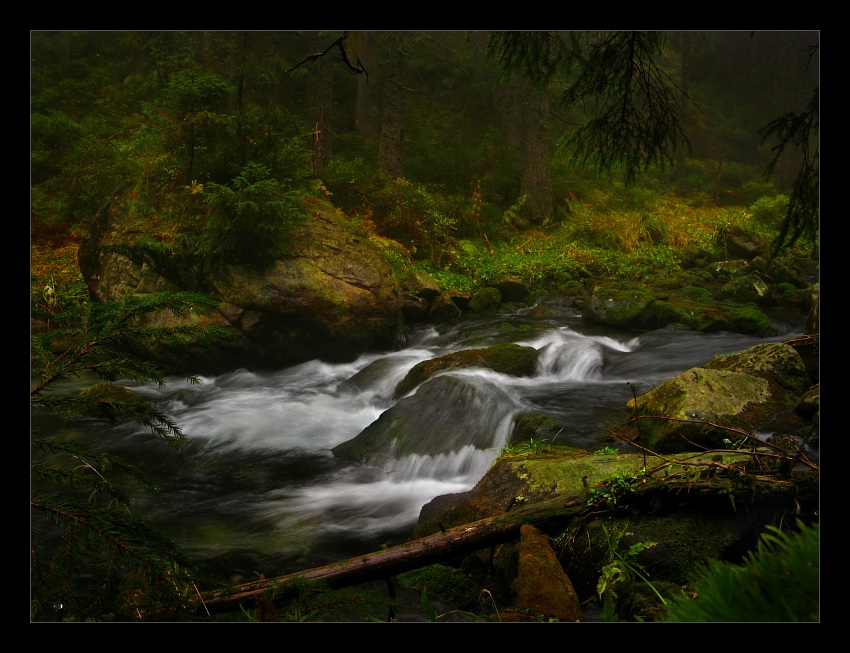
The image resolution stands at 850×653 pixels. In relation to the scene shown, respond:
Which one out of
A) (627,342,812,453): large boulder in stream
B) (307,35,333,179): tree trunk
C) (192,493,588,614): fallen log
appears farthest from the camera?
(307,35,333,179): tree trunk

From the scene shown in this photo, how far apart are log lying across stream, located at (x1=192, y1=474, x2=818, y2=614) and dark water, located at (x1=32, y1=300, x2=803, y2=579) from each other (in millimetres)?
1080

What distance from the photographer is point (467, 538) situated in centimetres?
282

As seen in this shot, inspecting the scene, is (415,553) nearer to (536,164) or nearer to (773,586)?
(773,586)

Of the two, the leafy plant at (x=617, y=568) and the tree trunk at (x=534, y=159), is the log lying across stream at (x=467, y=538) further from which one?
the tree trunk at (x=534, y=159)

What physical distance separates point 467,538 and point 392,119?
13.1 meters

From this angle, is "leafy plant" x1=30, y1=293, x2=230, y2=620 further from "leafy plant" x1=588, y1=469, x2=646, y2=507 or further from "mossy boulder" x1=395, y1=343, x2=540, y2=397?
"mossy boulder" x1=395, y1=343, x2=540, y2=397

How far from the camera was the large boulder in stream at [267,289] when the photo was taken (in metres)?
8.66

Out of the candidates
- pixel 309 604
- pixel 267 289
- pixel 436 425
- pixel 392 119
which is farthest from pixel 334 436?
pixel 392 119

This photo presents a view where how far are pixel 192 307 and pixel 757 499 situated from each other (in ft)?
9.36

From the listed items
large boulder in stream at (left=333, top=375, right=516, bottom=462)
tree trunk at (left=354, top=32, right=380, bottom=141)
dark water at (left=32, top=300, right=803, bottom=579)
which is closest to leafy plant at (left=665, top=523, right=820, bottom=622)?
dark water at (left=32, top=300, right=803, bottom=579)

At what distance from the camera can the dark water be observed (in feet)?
15.8

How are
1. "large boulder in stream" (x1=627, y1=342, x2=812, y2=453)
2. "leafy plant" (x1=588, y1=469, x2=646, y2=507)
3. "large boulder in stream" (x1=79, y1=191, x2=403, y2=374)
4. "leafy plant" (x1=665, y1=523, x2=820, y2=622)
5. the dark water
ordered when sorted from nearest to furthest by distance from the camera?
1. "leafy plant" (x1=665, y1=523, x2=820, y2=622)
2. "leafy plant" (x1=588, y1=469, x2=646, y2=507)
3. "large boulder in stream" (x1=627, y1=342, x2=812, y2=453)
4. the dark water
5. "large boulder in stream" (x1=79, y1=191, x2=403, y2=374)

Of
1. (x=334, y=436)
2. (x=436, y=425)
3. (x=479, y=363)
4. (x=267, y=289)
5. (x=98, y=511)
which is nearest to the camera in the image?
(x=98, y=511)

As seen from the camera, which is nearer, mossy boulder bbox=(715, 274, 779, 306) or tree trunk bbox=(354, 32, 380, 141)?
mossy boulder bbox=(715, 274, 779, 306)
